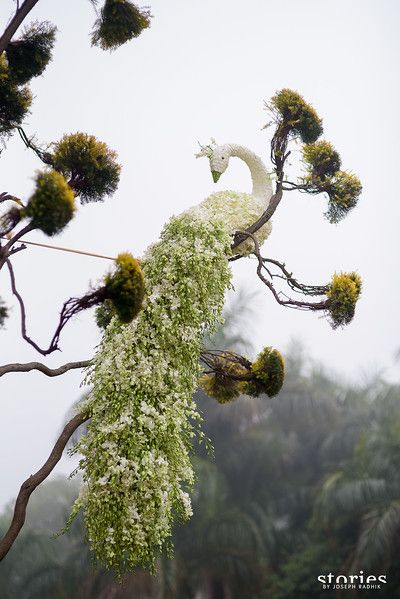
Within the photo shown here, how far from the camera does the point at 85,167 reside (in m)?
5.67

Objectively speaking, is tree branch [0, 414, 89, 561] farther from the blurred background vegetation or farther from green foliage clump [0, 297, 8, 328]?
the blurred background vegetation

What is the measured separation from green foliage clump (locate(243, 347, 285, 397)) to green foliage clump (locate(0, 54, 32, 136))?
304 centimetres

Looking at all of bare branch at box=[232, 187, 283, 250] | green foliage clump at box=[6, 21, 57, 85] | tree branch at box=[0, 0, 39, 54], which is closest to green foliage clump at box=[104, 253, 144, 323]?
bare branch at box=[232, 187, 283, 250]

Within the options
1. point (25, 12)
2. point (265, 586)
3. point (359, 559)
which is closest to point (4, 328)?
point (25, 12)

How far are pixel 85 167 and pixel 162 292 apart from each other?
4.28ft

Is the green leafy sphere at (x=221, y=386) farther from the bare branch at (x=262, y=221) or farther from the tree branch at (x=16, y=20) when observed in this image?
the tree branch at (x=16, y=20)

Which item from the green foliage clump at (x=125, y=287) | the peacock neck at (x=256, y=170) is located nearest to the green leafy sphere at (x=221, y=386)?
the peacock neck at (x=256, y=170)

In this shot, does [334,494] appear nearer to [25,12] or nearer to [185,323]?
[185,323]

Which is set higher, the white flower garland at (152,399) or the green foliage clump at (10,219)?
the green foliage clump at (10,219)

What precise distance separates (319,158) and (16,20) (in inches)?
120

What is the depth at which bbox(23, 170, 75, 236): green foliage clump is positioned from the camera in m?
4.36

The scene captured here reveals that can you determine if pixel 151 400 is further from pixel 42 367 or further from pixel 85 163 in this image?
pixel 85 163

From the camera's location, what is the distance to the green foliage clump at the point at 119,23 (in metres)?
5.82

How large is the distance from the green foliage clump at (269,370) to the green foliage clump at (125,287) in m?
1.85
